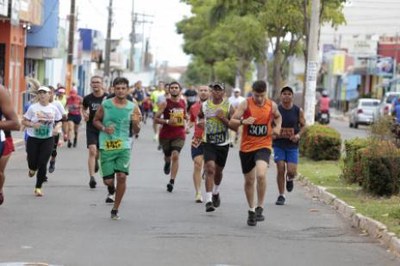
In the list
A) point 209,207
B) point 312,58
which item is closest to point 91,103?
point 209,207

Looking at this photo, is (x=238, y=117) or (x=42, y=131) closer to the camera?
(x=238, y=117)

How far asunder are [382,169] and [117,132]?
441 centimetres

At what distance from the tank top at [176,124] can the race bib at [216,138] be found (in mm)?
2648

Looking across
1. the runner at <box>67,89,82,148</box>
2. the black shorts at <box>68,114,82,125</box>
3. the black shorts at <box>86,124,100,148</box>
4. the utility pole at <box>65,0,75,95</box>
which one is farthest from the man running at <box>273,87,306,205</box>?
the utility pole at <box>65,0,75,95</box>

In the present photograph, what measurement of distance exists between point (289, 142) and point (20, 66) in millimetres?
28183

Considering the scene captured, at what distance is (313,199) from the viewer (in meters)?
15.9

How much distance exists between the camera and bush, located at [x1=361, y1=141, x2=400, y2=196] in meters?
14.3

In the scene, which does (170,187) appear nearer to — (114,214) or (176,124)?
(176,124)

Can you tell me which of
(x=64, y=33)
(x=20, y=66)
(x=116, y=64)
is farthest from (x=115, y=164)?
Answer: (x=116, y=64)

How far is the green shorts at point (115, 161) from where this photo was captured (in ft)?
39.9

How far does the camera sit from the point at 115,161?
40.1ft

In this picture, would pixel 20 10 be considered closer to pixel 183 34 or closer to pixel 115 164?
pixel 115 164

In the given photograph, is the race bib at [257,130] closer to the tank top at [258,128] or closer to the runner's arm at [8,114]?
the tank top at [258,128]

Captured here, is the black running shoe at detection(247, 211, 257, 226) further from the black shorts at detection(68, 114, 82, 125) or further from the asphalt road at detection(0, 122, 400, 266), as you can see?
the black shorts at detection(68, 114, 82, 125)
